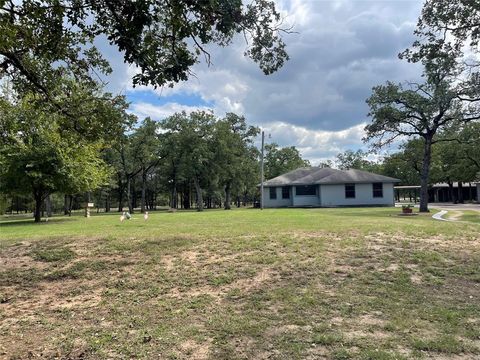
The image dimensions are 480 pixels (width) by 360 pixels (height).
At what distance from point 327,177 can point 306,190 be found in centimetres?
276

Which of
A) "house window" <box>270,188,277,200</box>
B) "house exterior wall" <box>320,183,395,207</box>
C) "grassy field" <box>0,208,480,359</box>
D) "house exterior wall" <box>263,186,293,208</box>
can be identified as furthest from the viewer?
"house window" <box>270,188,277,200</box>

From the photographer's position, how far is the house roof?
40.8 meters

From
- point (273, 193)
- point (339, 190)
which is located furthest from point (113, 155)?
point (339, 190)

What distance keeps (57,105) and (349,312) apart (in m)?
7.56

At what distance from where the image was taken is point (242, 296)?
695 centimetres

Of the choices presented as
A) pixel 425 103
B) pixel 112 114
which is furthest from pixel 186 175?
pixel 112 114

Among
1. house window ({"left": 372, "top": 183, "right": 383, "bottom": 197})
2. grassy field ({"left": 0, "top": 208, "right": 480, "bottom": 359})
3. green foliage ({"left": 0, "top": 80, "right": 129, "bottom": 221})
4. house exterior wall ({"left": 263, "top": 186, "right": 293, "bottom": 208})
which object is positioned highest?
green foliage ({"left": 0, "top": 80, "right": 129, "bottom": 221})

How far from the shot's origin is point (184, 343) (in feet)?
17.2

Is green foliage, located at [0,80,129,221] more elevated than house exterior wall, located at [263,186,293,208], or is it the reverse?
green foliage, located at [0,80,129,221]

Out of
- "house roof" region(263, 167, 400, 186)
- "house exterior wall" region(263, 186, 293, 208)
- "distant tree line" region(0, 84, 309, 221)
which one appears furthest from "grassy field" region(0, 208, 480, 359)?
"house exterior wall" region(263, 186, 293, 208)

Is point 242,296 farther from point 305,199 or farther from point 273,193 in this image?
point 273,193

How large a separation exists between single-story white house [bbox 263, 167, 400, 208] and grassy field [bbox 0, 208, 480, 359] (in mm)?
30254

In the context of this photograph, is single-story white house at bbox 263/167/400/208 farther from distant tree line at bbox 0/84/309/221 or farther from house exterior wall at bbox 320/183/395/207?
distant tree line at bbox 0/84/309/221

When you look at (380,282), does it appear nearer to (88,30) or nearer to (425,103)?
→ (88,30)
